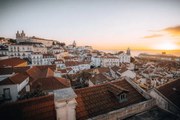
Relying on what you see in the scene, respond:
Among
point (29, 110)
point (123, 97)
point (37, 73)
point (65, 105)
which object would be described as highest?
point (65, 105)

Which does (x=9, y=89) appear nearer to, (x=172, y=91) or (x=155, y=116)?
(x=155, y=116)

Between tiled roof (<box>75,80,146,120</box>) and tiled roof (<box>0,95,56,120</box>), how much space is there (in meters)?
1.44

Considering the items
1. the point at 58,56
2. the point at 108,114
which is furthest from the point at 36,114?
the point at 58,56

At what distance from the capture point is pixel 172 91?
1053 centimetres

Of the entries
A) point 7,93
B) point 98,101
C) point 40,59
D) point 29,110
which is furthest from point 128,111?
point 40,59

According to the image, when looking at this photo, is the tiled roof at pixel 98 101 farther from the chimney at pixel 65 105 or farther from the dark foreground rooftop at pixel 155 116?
the dark foreground rooftop at pixel 155 116

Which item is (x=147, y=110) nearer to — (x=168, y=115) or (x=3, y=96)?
(x=168, y=115)

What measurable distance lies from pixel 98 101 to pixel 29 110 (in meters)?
3.69

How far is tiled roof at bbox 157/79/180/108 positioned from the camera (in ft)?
31.1

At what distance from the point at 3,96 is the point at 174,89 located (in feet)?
61.5

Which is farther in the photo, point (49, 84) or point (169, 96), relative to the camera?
point (49, 84)

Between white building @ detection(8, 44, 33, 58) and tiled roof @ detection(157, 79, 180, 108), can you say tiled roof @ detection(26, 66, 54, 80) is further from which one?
white building @ detection(8, 44, 33, 58)

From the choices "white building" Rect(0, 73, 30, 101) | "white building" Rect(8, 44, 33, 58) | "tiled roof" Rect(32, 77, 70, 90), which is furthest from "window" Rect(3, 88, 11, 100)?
"white building" Rect(8, 44, 33, 58)

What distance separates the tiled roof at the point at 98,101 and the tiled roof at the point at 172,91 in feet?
13.0
